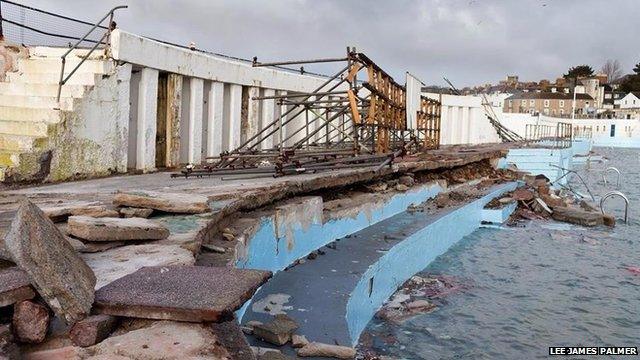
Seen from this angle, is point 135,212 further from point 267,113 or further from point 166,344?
point 267,113

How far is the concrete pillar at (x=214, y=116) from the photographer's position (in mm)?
12492

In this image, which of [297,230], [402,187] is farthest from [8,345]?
[402,187]

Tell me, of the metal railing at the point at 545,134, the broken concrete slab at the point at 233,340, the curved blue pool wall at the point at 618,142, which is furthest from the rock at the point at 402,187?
the curved blue pool wall at the point at 618,142

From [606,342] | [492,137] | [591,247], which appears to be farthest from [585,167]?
[606,342]

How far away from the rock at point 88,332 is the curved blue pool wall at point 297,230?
2.12 meters

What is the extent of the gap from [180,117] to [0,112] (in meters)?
3.54

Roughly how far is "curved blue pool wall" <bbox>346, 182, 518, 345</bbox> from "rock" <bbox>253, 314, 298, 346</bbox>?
0.96 m

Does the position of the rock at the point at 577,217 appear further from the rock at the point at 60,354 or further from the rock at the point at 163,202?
the rock at the point at 60,354

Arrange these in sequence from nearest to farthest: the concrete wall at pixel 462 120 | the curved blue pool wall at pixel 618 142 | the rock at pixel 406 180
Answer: the rock at pixel 406 180
the concrete wall at pixel 462 120
the curved blue pool wall at pixel 618 142

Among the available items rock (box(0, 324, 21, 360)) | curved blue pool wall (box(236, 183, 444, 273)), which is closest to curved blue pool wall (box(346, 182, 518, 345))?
curved blue pool wall (box(236, 183, 444, 273))

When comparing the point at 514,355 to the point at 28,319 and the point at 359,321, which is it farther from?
the point at 28,319

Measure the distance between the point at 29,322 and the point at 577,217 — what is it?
43.4 feet

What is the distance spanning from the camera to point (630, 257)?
10375 millimetres

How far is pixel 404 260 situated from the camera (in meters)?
7.49
